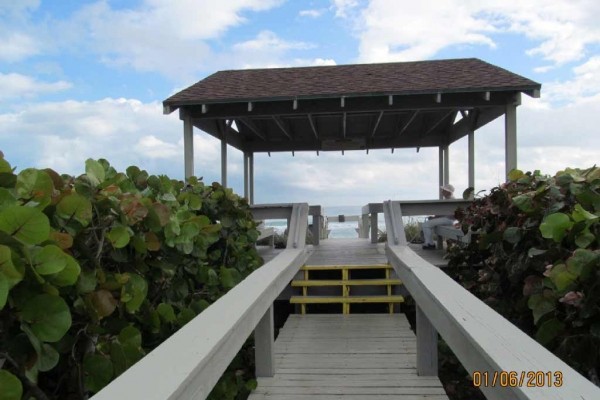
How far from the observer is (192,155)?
8.34 m

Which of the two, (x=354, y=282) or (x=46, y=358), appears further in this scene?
(x=354, y=282)

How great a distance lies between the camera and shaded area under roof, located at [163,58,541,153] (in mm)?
8055

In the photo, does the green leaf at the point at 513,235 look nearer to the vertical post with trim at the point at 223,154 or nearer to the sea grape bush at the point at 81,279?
the sea grape bush at the point at 81,279

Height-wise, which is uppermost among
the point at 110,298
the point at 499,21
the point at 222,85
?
the point at 499,21

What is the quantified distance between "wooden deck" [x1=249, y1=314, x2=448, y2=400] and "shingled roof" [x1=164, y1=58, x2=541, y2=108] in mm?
4421

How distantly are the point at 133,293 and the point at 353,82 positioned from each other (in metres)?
7.70

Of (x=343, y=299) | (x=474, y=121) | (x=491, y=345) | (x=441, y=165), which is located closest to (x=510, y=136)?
(x=474, y=121)

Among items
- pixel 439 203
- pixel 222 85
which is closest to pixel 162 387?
pixel 439 203

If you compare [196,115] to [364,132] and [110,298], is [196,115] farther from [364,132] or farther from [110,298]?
[110,298]

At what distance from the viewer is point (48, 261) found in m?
1.32

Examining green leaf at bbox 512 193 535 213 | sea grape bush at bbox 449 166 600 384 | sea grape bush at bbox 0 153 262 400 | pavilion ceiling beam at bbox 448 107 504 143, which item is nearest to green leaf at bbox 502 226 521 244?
sea grape bush at bbox 449 166 600 384

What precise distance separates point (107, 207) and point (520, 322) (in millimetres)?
2347

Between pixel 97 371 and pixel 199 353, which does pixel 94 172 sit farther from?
pixel 199 353

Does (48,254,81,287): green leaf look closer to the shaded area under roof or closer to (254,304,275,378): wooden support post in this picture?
(254,304,275,378): wooden support post
